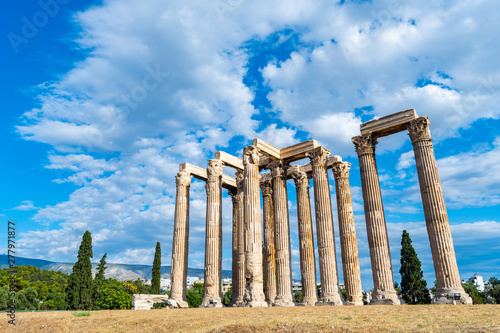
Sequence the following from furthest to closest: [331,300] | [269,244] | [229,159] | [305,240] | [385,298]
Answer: [229,159]
[269,244]
[305,240]
[331,300]
[385,298]

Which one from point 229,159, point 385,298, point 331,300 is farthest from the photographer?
point 229,159

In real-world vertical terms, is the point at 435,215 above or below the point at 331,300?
above

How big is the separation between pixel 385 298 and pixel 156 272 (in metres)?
43.7

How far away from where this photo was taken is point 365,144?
29156mm

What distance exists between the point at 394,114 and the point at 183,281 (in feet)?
77.0

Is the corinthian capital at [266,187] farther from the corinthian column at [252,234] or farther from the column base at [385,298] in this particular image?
the column base at [385,298]

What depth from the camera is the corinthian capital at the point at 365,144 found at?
29062 millimetres

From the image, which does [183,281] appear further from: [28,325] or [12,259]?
[12,259]

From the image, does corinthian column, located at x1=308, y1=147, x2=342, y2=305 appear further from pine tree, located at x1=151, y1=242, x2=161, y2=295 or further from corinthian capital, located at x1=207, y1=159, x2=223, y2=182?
pine tree, located at x1=151, y1=242, x2=161, y2=295

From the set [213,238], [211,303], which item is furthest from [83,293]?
[211,303]

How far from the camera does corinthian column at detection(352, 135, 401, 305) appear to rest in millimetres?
25562

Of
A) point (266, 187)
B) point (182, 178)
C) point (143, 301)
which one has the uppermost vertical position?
point (182, 178)

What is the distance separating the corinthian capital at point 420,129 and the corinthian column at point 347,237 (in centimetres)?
764

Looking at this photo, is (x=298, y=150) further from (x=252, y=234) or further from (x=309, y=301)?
(x=309, y=301)
